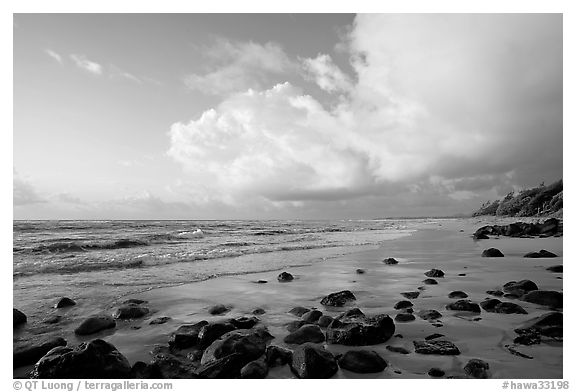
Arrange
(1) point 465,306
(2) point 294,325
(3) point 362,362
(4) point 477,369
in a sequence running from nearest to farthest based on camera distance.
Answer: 1. (4) point 477,369
2. (3) point 362,362
3. (2) point 294,325
4. (1) point 465,306

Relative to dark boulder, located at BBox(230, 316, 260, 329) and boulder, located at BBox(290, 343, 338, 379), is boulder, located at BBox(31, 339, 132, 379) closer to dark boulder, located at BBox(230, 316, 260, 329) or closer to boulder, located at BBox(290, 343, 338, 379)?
dark boulder, located at BBox(230, 316, 260, 329)

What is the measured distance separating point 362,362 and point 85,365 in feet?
12.0

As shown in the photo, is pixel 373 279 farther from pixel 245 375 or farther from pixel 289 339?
pixel 245 375

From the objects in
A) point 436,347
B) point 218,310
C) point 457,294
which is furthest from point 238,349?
point 457,294

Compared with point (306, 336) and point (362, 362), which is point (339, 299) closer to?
point (306, 336)

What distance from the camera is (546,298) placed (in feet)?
21.5

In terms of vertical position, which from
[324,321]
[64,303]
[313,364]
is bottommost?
[64,303]

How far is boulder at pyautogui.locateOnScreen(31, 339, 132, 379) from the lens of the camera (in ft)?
13.5

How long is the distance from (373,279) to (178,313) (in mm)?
6168

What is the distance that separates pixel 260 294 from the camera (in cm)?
875

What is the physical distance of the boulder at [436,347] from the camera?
14.9 feet
